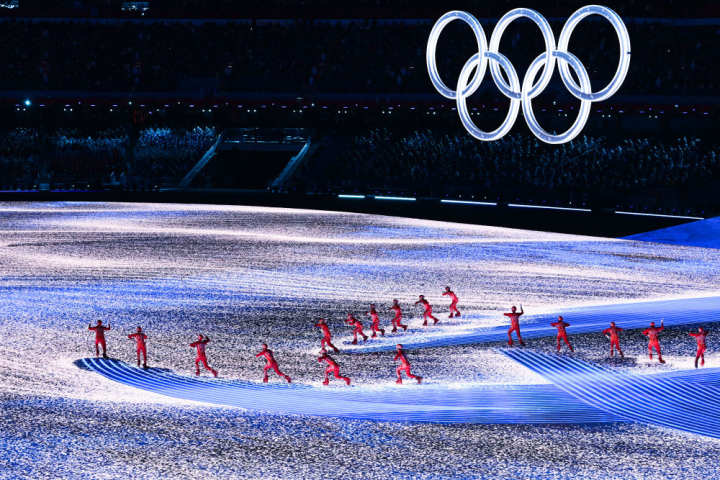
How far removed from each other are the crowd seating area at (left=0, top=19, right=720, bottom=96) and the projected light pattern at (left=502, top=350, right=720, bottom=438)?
38660 millimetres

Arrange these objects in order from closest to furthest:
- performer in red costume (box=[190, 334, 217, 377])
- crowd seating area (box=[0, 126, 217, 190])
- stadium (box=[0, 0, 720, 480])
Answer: stadium (box=[0, 0, 720, 480]), performer in red costume (box=[190, 334, 217, 377]), crowd seating area (box=[0, 126, 217, 190])

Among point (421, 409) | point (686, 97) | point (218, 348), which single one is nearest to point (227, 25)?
point (686, 97)

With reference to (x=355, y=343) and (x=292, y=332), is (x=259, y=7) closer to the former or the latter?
(x=292, y=332)

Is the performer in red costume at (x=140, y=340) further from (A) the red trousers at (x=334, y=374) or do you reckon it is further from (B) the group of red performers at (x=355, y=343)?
(A) the red trousers at (x=334, y=374)

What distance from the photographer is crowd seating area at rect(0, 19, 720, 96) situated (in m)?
52.1

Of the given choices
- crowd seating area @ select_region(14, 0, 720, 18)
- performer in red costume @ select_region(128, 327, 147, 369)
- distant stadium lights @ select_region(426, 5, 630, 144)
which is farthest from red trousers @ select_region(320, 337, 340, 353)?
crowd seating area @ select_region(14, 0, 720, 18)

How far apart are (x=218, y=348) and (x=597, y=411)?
19.4 ft

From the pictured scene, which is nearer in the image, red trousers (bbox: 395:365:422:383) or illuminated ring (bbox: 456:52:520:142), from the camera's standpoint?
red trousers (bbox: 395:365:422:383)

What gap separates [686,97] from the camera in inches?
1881

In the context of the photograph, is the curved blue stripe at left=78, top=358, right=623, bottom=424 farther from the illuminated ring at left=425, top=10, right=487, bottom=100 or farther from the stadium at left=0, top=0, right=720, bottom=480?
the illuminated ring at left=425, top=10, right=487, bottom=100

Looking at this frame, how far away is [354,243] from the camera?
30.2m

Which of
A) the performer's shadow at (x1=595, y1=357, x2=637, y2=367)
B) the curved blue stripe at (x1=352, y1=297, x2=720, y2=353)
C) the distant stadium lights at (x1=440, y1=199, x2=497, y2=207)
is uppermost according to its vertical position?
the distant stadium lights at (x1=440, y1=199, x2=497, y2=207)

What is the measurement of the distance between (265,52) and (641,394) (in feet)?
151

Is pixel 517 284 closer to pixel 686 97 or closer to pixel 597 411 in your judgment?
pixel 597 411
